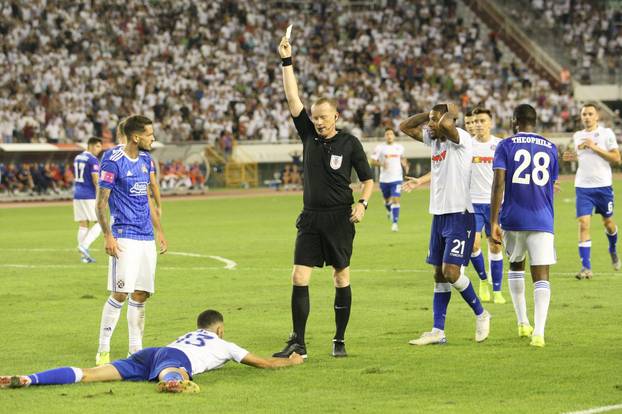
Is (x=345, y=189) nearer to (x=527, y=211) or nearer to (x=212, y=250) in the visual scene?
(x=527, y=211)

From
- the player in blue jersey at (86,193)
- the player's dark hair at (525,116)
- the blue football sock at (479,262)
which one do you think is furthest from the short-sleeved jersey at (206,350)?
the player in blue jersey at (86,193)

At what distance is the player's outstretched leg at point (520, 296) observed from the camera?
1217 centimetres

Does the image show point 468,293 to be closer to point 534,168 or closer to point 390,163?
point 534,168

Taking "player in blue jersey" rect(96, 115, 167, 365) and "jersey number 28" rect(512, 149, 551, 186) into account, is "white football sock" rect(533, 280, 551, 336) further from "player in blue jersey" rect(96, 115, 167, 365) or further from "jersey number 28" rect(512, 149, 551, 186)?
"player in blue jersey" rect(96, 115, 167, 365)

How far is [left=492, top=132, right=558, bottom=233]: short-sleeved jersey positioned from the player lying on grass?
3234 mm

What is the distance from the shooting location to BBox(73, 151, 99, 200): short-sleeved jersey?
22.1 m

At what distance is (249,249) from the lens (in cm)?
2420

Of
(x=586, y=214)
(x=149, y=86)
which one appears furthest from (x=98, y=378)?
(x=149, y=86)

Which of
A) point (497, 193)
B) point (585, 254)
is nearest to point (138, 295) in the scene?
point (497, 193)

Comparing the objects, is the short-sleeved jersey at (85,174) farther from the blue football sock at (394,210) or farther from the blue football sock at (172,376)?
the blue football sock at (172,376)

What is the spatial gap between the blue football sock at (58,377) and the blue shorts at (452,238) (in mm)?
3968

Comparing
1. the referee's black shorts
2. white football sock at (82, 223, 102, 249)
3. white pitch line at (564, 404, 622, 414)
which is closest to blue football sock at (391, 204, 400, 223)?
white football sock at (82, 223, 102, 249)

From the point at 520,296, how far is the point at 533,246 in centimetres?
62

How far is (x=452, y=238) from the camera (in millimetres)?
11883
